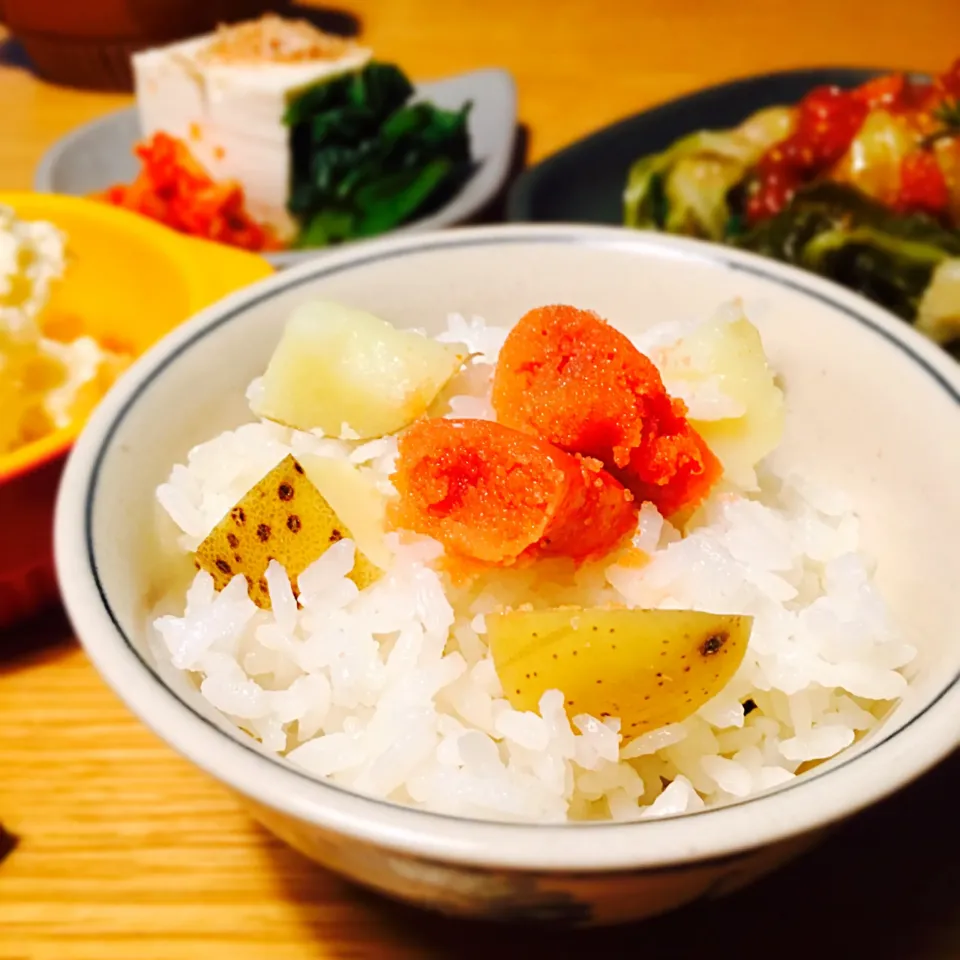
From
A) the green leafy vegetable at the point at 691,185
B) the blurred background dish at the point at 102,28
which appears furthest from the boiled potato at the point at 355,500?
the blurred background dish at the point at 102,28

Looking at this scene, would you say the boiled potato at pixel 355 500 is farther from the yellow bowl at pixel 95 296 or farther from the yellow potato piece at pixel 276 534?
the yellow bowl at pixel 95 296

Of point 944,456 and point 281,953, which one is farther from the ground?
point 944,456

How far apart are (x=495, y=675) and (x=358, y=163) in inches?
70.0

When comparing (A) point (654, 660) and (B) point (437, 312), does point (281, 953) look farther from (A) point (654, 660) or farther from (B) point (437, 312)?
(B) point (437, 312)

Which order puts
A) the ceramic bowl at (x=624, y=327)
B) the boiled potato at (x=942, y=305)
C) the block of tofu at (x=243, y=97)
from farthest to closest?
the block of tofu at (x=243, y=97) → the boiled potato at (x=942, y=305) → the ceramic bowl at (x=624, y=327)

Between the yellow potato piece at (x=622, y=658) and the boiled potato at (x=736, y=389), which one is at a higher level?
the boiled potato at (x=736, y=389)

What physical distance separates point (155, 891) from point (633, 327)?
3.07ft

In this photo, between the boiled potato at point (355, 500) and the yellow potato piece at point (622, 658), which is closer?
the yellow potato piece at point (622, 658)

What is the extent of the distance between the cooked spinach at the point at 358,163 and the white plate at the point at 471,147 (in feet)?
0.29

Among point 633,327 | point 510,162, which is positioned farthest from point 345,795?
point 510,162

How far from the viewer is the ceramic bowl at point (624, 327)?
721mm

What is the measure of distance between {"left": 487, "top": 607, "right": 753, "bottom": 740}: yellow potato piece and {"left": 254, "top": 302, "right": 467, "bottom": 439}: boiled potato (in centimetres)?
32

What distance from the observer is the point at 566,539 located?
0.98 meters

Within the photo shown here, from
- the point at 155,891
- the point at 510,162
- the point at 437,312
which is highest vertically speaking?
the point at 437,312
